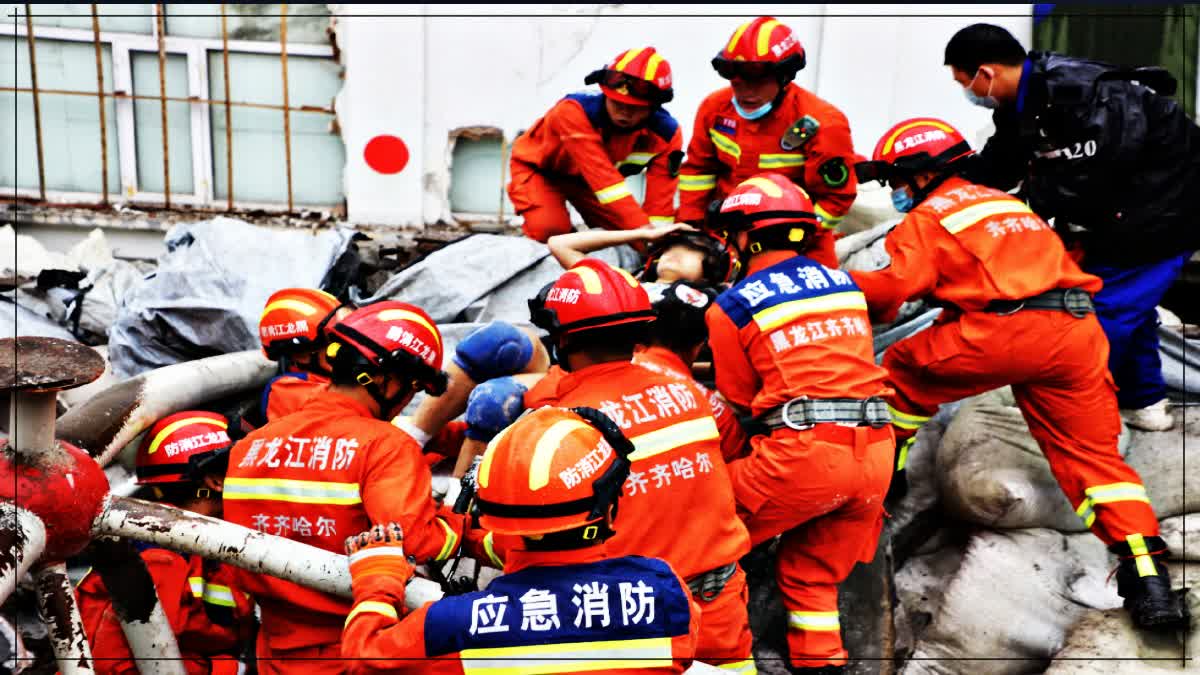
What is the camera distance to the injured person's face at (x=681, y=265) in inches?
170

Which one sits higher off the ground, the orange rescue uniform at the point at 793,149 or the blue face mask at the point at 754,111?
the blue face mask at the point at 754,111

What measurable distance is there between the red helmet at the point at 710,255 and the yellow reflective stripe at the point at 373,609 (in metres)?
2.29

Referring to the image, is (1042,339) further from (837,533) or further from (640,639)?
(640,639)

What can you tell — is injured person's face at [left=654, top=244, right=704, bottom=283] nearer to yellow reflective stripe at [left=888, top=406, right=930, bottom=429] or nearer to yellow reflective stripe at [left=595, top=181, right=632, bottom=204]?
yellow reflective stripe at [left=595, top=181, right=632, bottom=204]

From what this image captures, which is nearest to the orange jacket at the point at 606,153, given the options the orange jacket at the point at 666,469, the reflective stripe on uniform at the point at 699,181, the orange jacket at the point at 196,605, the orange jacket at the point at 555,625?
the reflective stripe on uniform at the point at 699,181

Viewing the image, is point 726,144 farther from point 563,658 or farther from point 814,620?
point 563,658

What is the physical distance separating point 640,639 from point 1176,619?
249 centimetres

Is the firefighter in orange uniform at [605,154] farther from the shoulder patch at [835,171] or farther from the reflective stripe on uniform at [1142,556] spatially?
the reflective stripe on uniform at [1142,556]

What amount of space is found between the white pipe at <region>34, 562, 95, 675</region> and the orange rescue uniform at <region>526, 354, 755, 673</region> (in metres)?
1.26

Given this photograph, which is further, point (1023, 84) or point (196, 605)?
point (1023, 84)

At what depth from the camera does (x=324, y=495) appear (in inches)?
109

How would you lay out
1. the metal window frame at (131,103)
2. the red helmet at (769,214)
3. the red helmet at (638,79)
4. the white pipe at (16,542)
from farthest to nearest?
the metal window frame at (131,103)
the red helmet at (638,79)
the red helmet at (769,214)
the white pipe at (16,542)

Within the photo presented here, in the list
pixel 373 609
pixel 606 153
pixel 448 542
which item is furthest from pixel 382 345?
pixel 606 153

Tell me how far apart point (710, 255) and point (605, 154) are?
3.14 feet
